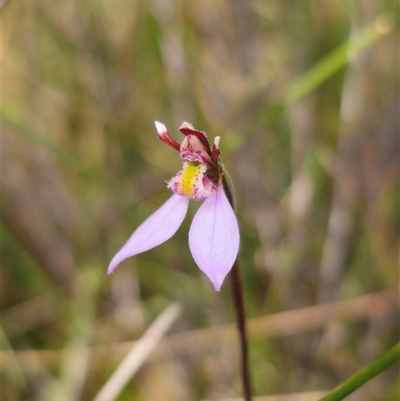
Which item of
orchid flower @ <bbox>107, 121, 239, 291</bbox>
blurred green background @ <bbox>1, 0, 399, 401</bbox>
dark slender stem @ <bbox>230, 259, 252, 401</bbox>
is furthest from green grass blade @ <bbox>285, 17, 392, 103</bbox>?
dark slender stem @ <bbox>230, 259, 252, 401</bbox>

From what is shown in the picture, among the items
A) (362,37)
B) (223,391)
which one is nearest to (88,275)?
(223,391)

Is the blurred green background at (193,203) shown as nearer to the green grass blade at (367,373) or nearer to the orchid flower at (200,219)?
the orchid flower at (200,219)

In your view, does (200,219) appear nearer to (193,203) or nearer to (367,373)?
(367,373)

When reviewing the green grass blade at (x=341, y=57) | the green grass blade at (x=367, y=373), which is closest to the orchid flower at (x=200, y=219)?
the green grass blade at (x=367, y=373)

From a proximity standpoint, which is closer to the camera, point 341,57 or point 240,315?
point 240,315

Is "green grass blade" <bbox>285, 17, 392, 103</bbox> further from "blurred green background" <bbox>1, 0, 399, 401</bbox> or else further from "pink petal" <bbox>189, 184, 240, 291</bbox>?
"pink petal" <bbox>189, 184, 240, 291</bbox>

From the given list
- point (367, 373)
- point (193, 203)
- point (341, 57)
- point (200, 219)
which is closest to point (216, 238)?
point (200, 219)
